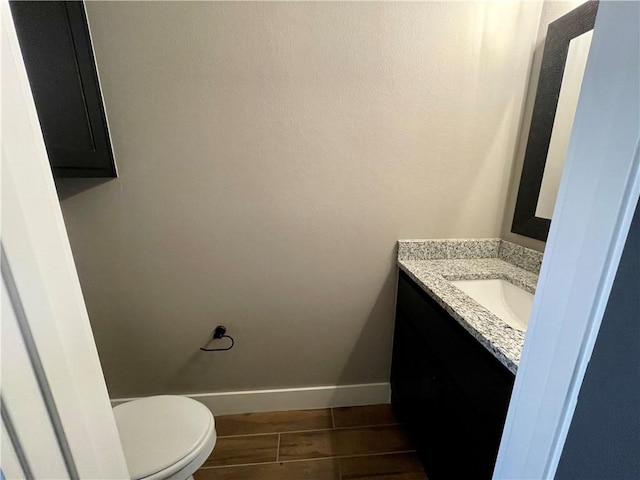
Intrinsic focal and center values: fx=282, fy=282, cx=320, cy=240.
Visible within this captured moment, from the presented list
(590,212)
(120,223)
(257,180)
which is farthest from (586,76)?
(120,223)

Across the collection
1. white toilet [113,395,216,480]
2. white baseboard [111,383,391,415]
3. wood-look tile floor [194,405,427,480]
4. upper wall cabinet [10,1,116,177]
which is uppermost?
upper wall cabinet [10,1,116,177]

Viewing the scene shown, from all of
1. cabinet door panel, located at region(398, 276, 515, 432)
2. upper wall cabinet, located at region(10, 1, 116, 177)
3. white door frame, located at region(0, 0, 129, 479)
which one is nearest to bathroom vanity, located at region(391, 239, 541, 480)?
cabinet door panel, located at region(398, 276, 515, 432)

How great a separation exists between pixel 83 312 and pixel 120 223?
997 mm

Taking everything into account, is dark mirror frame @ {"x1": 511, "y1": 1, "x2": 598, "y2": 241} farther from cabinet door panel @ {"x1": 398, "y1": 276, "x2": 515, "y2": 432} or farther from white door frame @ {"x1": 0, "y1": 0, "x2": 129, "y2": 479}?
white door frame @ {"x1": 0, "y1": 0, "x2": 129, "y2": 479}

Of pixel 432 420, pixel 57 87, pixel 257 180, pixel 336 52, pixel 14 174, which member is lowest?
pixel 432 420

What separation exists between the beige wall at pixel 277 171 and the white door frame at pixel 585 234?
96cm

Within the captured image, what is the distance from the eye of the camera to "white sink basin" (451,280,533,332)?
1114 millimetres

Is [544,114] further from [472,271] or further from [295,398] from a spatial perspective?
[295,398]

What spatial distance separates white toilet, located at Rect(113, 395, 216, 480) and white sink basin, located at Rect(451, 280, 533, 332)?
1.17 m

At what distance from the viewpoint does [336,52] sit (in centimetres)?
117

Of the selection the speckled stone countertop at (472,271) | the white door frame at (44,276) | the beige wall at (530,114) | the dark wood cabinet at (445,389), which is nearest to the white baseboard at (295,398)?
the dark wood cabinet at (445,389)

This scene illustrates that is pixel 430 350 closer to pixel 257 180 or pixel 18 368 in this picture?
pixel 257 180

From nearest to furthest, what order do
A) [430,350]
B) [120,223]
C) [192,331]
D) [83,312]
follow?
[83,312]
[430,350]
[120,223]
[192,331]

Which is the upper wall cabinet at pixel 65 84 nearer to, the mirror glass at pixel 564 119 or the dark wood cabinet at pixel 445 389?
the dark wood cabinet at pixel 445 389
